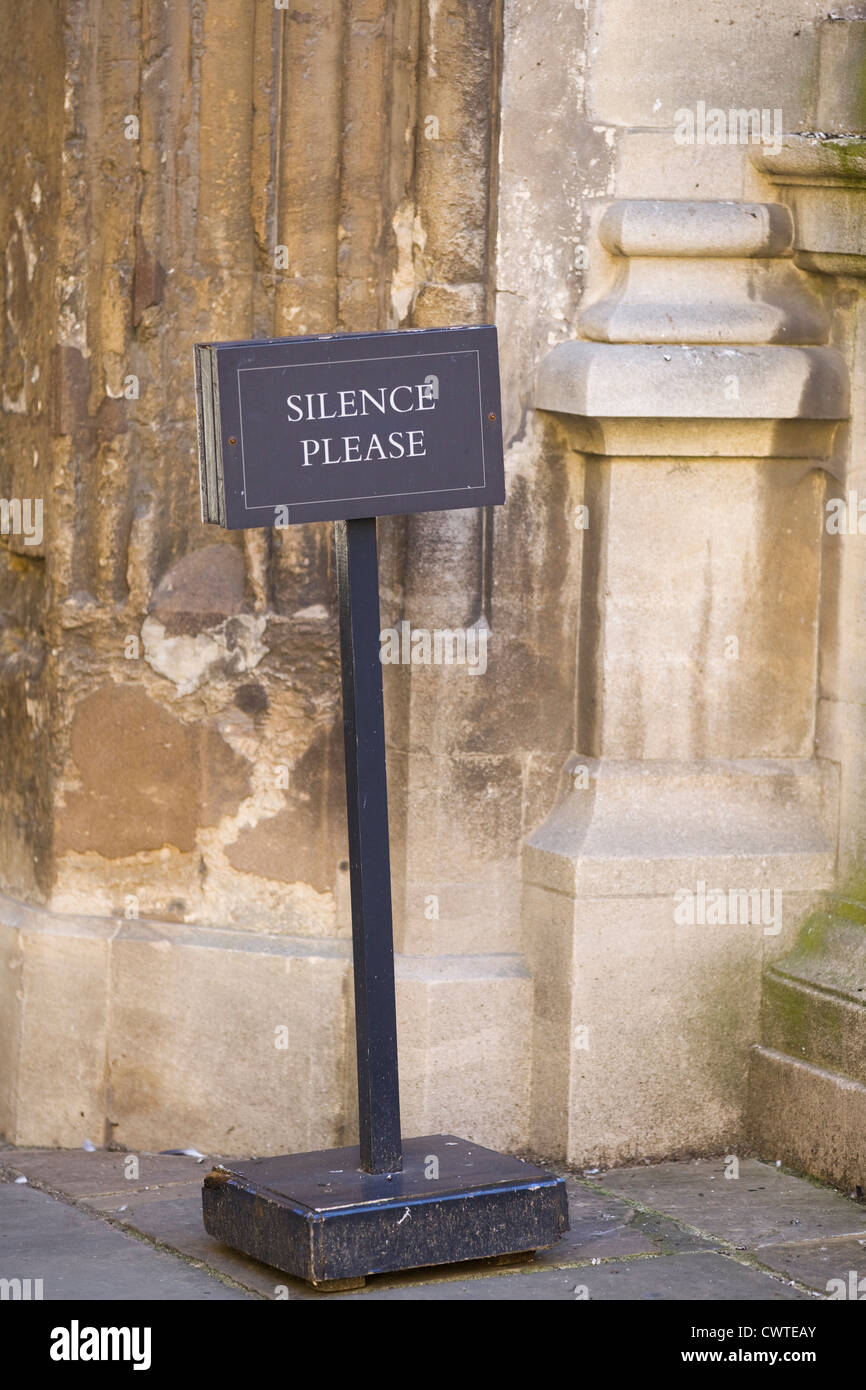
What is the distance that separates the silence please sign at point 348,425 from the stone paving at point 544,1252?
61.3 inches

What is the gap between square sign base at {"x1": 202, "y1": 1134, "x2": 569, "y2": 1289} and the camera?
13.3ft

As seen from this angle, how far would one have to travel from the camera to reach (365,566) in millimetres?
4125

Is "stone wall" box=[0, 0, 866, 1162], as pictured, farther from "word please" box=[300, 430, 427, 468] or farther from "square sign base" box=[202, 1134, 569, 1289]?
"word please" box=[300, 430, 427, 468]

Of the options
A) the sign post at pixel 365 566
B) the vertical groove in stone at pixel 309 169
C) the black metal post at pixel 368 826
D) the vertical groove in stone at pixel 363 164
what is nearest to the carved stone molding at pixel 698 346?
the vertical groove in stone at pixel 363 164

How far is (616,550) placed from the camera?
4.93 m

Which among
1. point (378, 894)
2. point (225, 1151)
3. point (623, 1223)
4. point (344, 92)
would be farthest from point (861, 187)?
point (225, 1151)

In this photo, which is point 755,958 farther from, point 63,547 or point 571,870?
point 63,547

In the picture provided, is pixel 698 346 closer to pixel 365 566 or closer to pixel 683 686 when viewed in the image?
pixel 683 686

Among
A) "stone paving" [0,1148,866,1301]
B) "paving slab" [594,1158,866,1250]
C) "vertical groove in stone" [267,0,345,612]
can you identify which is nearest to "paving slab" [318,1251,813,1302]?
"stone paving" [0,1148,866,1301]

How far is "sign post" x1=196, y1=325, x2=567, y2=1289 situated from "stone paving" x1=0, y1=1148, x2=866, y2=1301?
0.09 metres

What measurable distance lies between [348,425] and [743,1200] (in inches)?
81.2

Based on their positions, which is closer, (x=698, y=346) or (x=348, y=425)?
(x=348, y=425)

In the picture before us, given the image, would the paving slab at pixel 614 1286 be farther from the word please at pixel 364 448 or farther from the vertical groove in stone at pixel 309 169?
the vertical groove in stone at pixel 309 169

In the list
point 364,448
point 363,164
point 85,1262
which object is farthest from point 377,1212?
point 363,164
